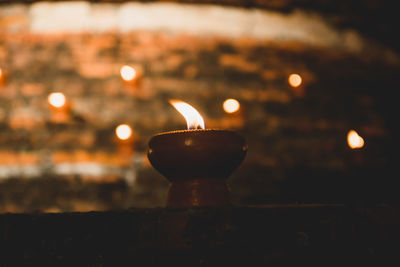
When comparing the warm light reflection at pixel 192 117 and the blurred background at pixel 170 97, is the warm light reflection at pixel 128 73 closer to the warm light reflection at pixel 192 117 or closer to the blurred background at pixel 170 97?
the blurred background at pixel 170 97

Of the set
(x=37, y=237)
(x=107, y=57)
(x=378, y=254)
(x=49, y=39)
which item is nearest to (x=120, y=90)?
(x=107, y=57)

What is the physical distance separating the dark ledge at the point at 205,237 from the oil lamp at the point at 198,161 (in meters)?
0.11

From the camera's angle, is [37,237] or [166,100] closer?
[37,237]

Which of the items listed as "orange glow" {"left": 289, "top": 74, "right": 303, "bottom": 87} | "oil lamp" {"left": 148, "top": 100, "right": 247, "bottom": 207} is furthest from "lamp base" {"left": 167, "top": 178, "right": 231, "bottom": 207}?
"orange glow" {"left": 289, "top": 74, "right": 303, "bottom": 87}

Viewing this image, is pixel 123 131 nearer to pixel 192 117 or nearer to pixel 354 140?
pixel 192 117

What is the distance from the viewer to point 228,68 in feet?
5.95

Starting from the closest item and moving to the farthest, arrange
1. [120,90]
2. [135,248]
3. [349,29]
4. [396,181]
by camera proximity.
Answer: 1. [135,248]
2. [120,90]
3. [396,181]
4. [349,29]

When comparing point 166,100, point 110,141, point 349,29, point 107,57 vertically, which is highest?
point 349,29

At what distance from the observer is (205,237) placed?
1.64 ft

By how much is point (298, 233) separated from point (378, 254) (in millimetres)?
113

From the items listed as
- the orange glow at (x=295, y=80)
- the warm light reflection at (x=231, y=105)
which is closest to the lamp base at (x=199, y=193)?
the warm light reflection at (x=231, y=105)

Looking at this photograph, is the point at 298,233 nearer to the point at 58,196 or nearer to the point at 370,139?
the point at 58,196

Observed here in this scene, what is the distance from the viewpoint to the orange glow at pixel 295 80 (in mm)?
1841

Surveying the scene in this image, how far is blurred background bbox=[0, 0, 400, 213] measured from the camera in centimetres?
161
